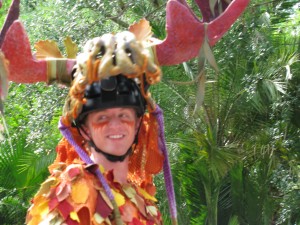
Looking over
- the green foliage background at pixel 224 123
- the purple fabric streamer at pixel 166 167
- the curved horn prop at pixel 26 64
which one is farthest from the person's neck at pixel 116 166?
the green foliage background at pixel 224 123

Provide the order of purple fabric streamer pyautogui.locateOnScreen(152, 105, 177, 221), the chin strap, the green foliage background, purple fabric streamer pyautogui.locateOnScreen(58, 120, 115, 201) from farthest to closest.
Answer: the green foliage background → purple fabric streamer pyautogui.locateOnScreen(152, 105, 177, 221) → the chin strap → purple fabric streamer pyautogui.locateOnScreen(58, 120, 115, 201)

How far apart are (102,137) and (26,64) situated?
45 cm

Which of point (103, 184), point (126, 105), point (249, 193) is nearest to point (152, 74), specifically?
point (126, 105)

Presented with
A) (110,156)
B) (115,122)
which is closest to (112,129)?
(115,122)

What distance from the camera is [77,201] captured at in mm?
3496

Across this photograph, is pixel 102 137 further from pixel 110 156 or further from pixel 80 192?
pixel 80 192

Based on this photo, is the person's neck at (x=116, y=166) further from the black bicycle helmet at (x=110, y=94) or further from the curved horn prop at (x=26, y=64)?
the curved horn prop at (x=26, y=64)

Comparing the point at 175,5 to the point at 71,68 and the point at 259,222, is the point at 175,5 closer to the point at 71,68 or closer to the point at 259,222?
the point at 71,68

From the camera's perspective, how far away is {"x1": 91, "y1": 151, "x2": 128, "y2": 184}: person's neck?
12.2 ft

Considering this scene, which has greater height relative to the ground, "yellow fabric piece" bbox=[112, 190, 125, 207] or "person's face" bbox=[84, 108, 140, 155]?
"person's face" bbox=[84, 108, 140, 155]

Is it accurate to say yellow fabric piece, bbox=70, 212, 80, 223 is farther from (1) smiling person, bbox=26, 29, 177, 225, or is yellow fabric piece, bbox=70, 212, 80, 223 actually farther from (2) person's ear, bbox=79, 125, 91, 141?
(2) person's ear, bbox=79, 125, 91, 141

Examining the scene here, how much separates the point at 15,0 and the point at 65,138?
676 mm

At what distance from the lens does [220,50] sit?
7664mm

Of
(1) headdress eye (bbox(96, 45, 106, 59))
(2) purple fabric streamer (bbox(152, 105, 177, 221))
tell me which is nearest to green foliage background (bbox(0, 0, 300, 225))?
(2) purple fabric streamer (bbox(152, 105, 177, 221))
